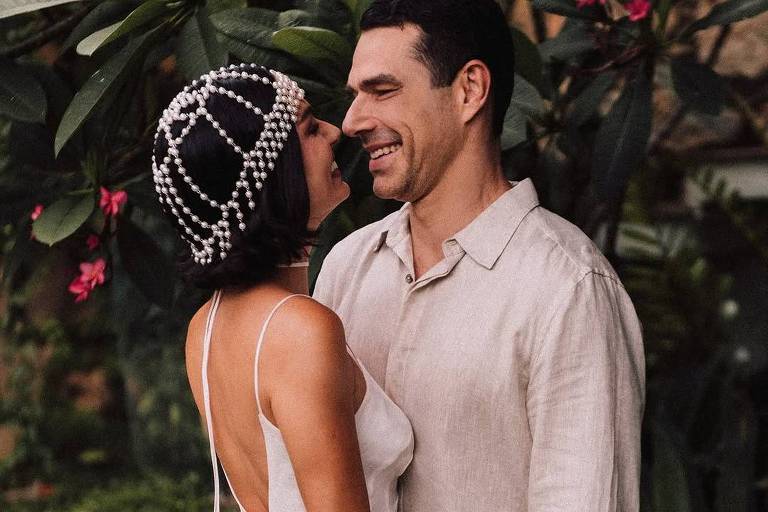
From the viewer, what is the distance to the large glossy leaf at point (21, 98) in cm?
207

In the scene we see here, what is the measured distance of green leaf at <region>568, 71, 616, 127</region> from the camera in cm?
238

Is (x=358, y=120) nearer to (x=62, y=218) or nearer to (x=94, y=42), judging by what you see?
(x=94, y=42)

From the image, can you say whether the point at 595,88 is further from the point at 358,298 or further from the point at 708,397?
the point at 708,397

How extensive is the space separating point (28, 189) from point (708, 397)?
225 centimetres

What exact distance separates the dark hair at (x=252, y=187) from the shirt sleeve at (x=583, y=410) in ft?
1.32

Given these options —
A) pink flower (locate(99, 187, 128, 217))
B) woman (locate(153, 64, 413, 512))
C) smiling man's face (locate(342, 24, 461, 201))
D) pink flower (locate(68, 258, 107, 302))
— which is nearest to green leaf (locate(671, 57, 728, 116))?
smiling man's face (locate(342, 24, 461, 201))

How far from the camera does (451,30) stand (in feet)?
5.45

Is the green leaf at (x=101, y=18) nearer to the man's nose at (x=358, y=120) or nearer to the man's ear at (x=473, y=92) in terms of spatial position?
the man's nose at (x=358, y=120)

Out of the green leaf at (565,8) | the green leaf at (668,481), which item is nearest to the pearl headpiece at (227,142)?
the green leaf at (565,8)

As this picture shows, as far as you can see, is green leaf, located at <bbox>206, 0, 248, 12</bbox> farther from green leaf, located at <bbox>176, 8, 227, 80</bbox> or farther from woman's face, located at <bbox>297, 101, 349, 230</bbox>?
woman's face, located at <bbox>297, 101, 349, 230</bbox>

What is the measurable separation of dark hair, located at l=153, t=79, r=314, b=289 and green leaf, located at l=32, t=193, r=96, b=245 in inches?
19.5

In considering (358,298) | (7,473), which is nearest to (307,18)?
(358,298)

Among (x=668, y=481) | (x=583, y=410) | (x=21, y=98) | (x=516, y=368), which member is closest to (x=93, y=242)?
(x=21, y=98)

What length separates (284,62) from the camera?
2.06m
